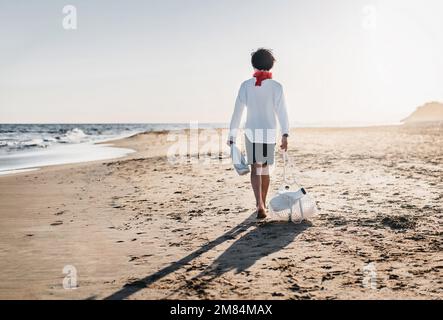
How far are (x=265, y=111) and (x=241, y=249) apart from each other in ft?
7.18

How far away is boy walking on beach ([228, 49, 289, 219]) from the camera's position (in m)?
5.66

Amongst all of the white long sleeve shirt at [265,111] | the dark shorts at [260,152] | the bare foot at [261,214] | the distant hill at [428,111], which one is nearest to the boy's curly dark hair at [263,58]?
the white long sleeve shirt at [265,111]

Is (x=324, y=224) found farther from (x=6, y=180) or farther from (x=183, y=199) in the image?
(x=6, y=180)

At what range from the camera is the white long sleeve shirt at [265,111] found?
5660 millimetres

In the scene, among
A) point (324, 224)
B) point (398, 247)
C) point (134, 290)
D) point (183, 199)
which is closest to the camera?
point (134, 290)

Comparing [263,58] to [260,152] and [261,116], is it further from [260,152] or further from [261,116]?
[260,152]

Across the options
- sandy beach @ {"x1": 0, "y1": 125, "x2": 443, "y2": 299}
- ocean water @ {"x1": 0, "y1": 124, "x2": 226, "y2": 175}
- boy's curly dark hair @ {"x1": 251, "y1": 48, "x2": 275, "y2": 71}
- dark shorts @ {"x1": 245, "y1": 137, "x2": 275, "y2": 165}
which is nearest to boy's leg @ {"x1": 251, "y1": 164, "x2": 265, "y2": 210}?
dark shorts @ {"x1": 245, "y1": 137, "x2": 275, "y2": 165}

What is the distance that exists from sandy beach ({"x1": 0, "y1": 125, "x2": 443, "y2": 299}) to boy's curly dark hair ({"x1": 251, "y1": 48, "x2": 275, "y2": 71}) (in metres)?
2.24

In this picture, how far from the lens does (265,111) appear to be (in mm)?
5688

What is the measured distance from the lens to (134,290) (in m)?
3.34

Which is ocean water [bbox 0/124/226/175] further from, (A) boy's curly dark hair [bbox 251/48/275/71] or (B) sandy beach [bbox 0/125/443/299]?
(A) boy's curly dark hair [bbox 251/48/275/71]
